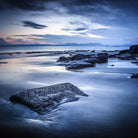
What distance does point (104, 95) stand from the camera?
11.1ft

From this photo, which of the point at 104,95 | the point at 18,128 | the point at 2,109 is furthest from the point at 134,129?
the point at 2,109

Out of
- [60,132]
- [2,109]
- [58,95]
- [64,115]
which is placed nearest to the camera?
[60,132]

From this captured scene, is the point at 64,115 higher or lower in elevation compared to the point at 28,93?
lower

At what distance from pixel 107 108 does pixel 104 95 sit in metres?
0.79

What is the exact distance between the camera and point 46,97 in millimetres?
2758

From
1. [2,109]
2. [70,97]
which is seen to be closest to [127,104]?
[70,97]

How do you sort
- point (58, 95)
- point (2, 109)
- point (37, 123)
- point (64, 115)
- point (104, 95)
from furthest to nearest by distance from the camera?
point (104, 95), point (58, 95), point (2, 109), point (64, 115), point (37, 123)

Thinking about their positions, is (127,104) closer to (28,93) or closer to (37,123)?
(37,123)

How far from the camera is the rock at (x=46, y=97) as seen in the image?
250 cm

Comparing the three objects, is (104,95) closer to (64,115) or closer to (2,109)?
(64,115)

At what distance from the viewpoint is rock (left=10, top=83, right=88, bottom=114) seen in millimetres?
2497

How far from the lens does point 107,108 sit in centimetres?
263

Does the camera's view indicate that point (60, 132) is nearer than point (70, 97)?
Yes

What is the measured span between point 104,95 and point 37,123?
201 cm
